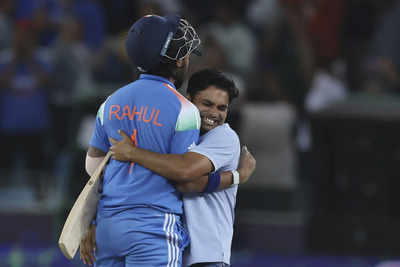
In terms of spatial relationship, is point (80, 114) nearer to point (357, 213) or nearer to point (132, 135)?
Result: point (357, 213)

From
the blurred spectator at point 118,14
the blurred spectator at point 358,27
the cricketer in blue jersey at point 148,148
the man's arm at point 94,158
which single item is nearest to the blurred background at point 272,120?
the blurred spectator at point 358,27

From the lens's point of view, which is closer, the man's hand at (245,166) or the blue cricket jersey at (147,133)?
the blue cricket jersey at (147,133)

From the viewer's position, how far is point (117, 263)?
402 centimetres

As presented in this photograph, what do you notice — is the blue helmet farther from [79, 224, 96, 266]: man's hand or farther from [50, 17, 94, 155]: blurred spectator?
[50, 17, 94, 155]: blurred spectator

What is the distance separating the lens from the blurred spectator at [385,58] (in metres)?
9.88

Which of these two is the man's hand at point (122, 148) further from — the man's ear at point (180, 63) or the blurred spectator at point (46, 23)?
the blurred spectator at point (46, 23)

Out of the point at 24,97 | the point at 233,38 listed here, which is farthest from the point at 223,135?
the point at 233,38

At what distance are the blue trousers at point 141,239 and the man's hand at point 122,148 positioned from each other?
9.4 inches

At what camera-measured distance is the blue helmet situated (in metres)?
3.99

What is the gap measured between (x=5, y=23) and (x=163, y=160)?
704 cm

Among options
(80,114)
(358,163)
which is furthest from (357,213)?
(80,114)

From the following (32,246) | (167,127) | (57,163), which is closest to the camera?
(167,127)

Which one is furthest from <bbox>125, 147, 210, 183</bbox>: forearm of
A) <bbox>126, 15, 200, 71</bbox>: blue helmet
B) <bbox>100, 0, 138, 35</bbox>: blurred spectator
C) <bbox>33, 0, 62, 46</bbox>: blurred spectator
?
<bbox>100, 0, 138, 35</bbox>: blurred spectator

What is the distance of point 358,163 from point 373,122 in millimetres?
466
